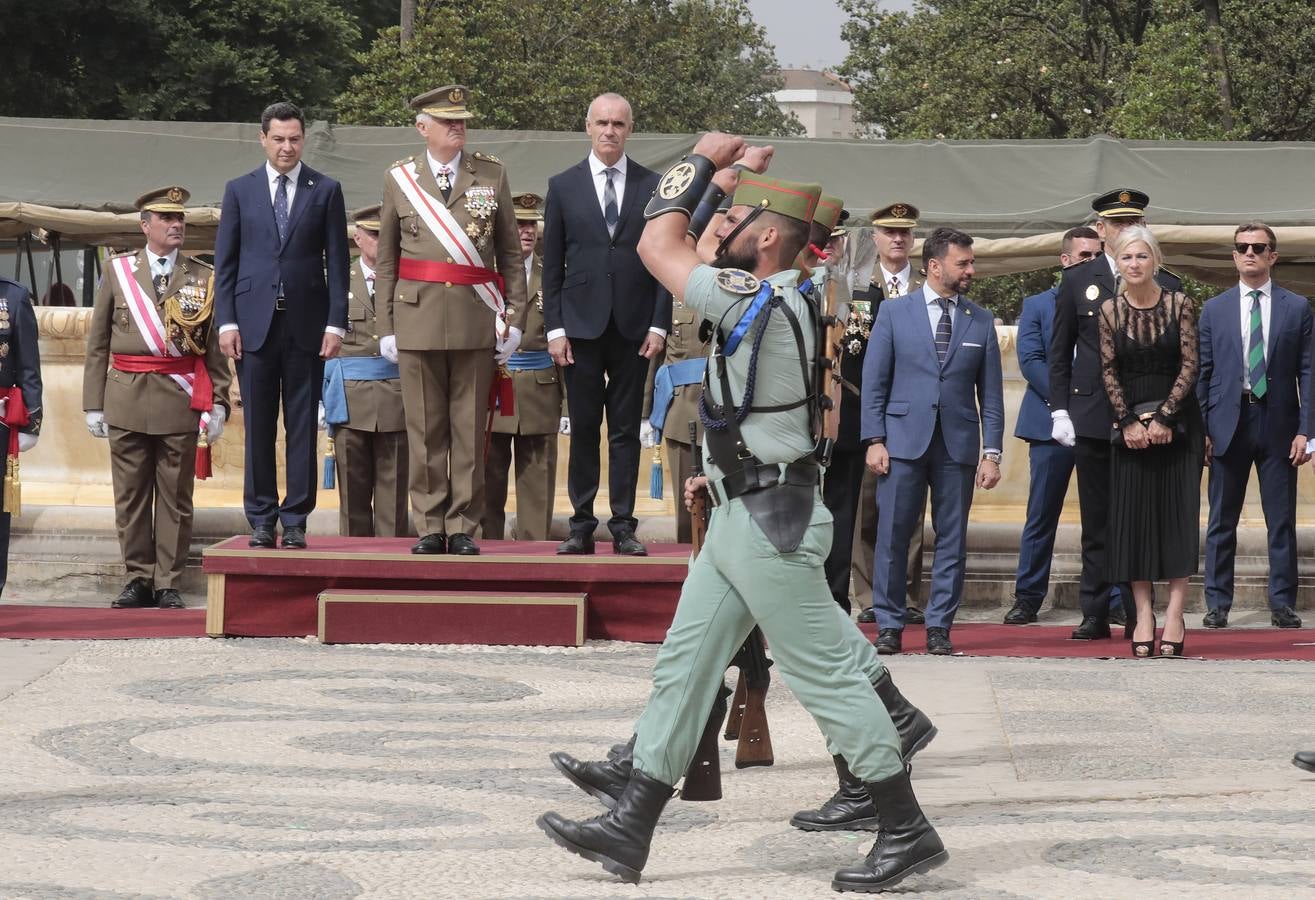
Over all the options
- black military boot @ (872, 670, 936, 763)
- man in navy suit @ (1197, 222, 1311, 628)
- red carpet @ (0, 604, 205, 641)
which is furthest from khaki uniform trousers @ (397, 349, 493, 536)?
man in navy suit @ (1197, 222, 1311, 628)

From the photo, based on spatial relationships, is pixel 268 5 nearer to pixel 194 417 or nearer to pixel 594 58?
pixel 594 58

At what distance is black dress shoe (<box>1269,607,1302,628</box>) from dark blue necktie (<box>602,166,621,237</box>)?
177 inches

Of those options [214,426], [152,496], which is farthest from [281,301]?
[152,496]

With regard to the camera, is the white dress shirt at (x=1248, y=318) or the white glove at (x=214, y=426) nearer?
Result: the white glove at (x=214, y=426)

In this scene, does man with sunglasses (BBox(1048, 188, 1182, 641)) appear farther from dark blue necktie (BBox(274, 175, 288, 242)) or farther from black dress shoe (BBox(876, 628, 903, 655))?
dark blue necktie (BBox(274, 175, 288, 242))

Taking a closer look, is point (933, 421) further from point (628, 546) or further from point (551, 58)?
point (551, 58)

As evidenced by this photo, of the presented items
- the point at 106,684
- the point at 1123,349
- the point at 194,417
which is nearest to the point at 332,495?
the point at 194,417

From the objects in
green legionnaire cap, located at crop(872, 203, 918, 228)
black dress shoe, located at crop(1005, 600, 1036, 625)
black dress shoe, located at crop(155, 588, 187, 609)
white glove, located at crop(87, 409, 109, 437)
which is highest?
→ green legionnaire cap, located at crop(872, 203, 918, 228)

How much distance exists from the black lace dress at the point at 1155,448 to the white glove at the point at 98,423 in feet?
17.3

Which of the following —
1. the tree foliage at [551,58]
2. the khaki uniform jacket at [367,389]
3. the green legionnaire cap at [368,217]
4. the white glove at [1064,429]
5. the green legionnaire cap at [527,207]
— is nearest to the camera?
the white glove at [1064,429]

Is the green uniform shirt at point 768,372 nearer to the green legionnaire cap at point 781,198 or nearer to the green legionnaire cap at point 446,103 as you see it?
the green legionnaire cap at point 781,198

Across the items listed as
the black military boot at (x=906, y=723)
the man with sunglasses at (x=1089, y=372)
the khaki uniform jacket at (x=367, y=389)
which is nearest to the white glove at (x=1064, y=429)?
the man with sunglasses at (x=1089, y=372)

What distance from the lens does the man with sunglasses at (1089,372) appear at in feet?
32.8

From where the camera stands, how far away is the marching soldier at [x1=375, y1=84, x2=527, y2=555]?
372 inches
